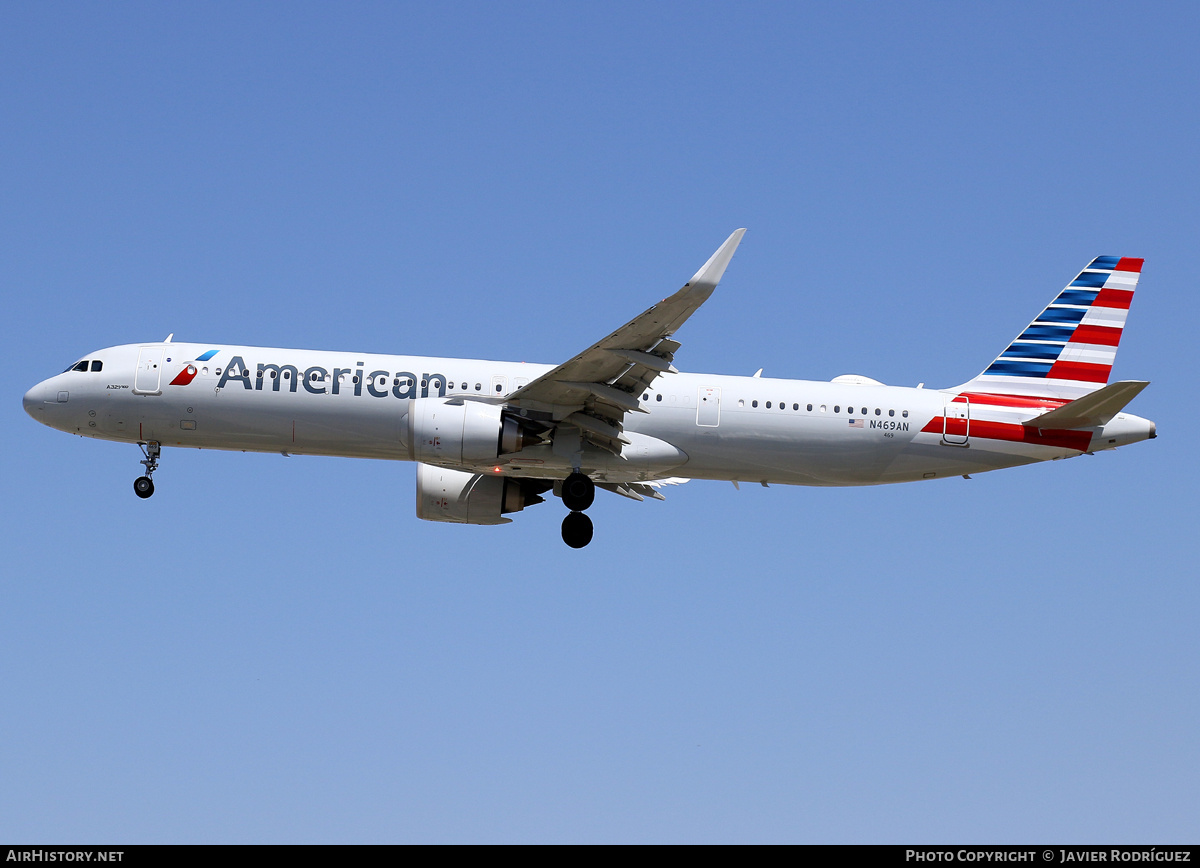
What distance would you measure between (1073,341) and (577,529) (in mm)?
14474

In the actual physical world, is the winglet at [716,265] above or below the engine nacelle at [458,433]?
above

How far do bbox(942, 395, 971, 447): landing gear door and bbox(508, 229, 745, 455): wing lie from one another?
769 centimetres

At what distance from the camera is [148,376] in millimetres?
31828

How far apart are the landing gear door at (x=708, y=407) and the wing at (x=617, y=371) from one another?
5.18 feet

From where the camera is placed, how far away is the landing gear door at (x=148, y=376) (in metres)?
31.7

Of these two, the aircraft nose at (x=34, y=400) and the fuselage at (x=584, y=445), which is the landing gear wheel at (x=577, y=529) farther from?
the aircraft nose at (x=34, y=400)

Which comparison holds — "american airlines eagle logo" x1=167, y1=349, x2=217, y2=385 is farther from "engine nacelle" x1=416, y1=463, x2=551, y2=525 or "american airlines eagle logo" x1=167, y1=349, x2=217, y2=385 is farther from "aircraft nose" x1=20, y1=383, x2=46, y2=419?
"engine nacelle" x1=416, y1=463, x2=551, y2=525

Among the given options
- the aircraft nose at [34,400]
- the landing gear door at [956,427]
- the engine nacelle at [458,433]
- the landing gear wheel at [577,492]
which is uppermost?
the aircraft nose at [34,400]

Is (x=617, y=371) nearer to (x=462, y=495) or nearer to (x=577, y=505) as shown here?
(x=577, y=505)

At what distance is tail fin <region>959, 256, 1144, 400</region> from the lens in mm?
33781

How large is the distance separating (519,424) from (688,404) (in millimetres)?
4242

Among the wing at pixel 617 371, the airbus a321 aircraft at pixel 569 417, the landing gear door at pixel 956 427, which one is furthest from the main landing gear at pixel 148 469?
the landing gear door at pixel 956 427

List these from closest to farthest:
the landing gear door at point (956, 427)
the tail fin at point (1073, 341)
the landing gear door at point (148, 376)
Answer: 1. the landing gear door at point (148, 376)
2. the landing gear door at point (956, 427)
3. the tail fin at point (1073, 341)
